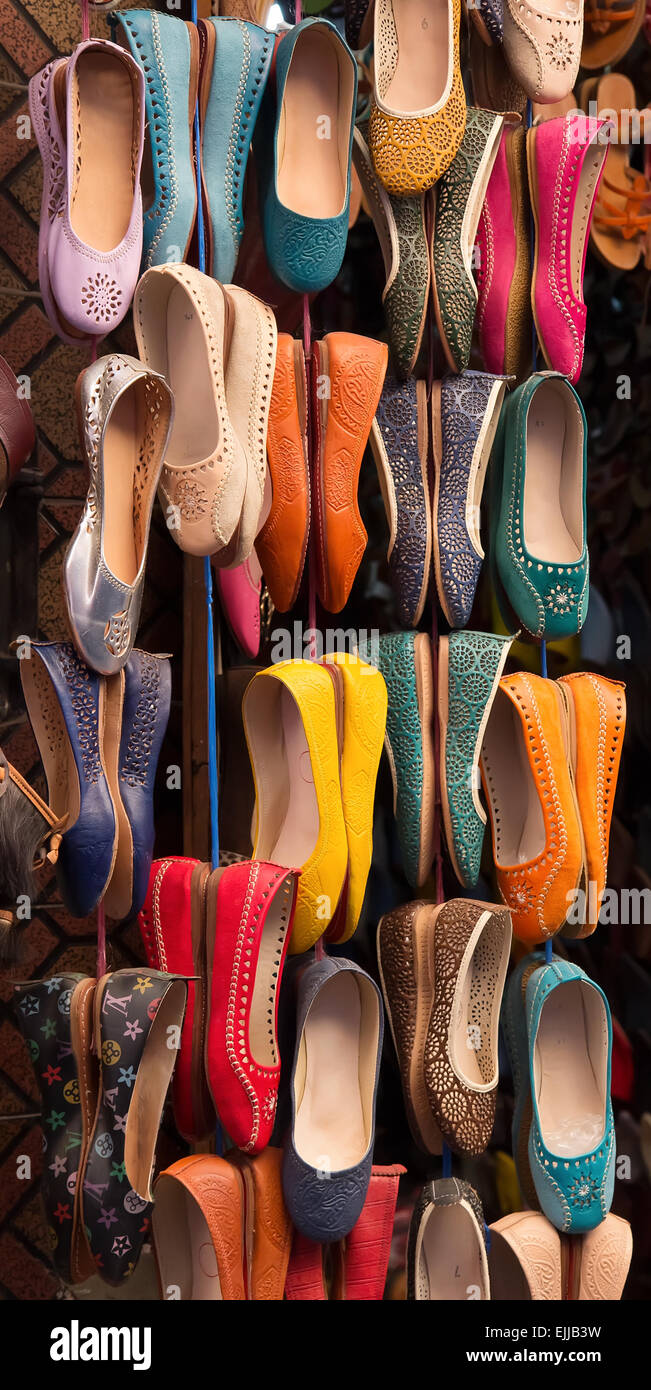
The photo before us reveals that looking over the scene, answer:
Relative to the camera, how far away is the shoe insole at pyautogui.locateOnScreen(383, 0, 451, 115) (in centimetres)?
237

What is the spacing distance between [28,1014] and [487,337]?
1.27 meters

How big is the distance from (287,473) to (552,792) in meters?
0.63

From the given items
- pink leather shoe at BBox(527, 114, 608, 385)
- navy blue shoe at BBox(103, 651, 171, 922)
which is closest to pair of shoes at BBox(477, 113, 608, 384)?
pink leather shoe at BBox(527, 114, 608, 385)

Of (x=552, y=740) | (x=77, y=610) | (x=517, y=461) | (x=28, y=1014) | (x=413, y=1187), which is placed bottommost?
(x=413, y=1187)

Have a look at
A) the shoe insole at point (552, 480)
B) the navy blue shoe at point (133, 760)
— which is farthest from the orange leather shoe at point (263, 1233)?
the shoe insole at point (552, 480)

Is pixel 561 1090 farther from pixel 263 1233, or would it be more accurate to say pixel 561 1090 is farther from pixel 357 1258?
pixel 263 1233

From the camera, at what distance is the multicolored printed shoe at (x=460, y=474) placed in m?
2.30

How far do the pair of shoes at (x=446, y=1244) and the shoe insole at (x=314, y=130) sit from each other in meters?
1.47

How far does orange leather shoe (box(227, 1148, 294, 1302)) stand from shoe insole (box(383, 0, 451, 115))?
161cm

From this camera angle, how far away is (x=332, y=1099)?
7.17ft

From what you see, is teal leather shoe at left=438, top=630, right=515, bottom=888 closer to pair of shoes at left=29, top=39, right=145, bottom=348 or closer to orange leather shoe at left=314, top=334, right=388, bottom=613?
orange leather shoe at left=314, top=334, right=388, bottom=613
